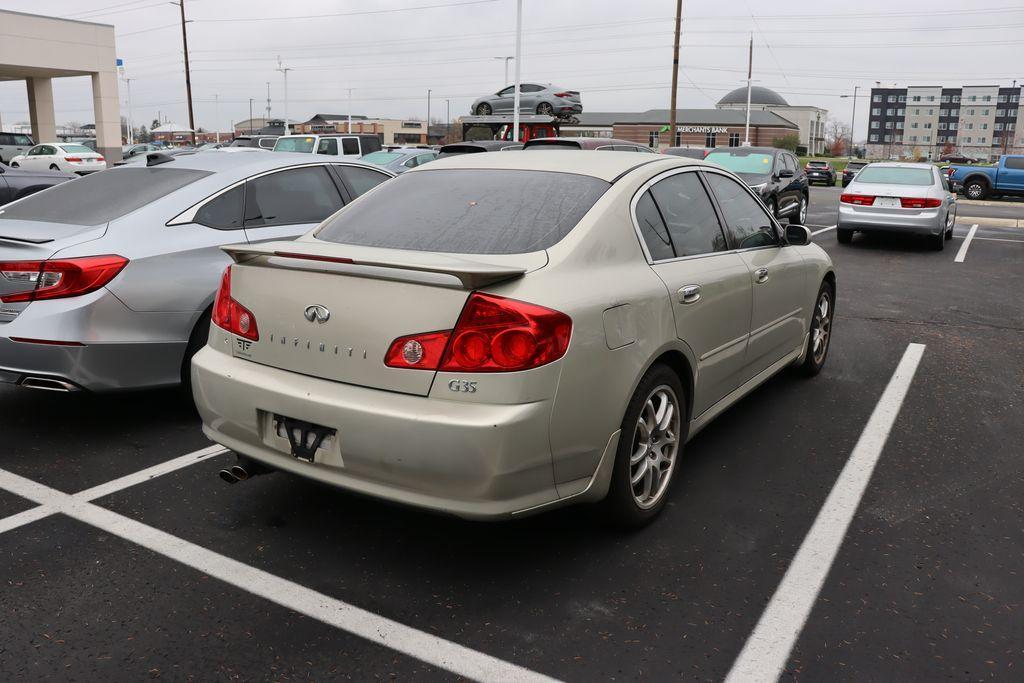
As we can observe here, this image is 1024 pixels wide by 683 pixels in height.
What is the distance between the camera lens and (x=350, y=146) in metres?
23.8

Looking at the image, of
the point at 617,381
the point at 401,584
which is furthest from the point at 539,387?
the point at 401,584

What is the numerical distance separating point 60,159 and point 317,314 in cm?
3206

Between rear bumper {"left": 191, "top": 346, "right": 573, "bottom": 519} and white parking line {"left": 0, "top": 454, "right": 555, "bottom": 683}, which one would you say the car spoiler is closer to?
rear bumper {"left": 191, "top": 346, "right": 573, "bottom": 519}

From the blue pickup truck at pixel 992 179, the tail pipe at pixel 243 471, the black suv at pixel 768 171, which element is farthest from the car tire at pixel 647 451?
the blue pickup truck at pixel 992 179

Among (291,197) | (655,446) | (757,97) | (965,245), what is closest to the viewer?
(655,446)

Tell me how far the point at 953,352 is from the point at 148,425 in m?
6.13

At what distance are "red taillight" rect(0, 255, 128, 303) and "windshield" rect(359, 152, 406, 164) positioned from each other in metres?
16.5

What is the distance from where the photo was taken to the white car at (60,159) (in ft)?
100

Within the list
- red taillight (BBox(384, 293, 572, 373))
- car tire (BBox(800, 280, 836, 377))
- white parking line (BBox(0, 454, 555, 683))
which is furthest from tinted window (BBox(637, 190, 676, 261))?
car tire (BBox(800, 280, 836, 377))

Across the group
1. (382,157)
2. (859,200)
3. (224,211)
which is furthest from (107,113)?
(224,211)

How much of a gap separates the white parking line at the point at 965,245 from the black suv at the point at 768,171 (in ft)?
9.14

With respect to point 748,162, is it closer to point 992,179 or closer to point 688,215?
point 688,215

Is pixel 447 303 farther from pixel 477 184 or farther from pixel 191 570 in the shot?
pixel 191 570

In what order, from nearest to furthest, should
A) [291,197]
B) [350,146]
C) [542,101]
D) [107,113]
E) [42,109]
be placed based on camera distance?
[291,197], [350,146], [542,101], [107,113], [42,109]
